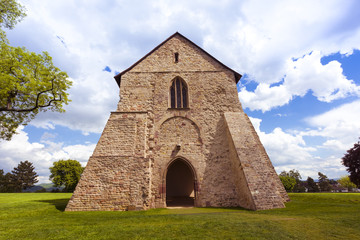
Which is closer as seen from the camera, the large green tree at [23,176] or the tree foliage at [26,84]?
the tree foliage at [26,84]

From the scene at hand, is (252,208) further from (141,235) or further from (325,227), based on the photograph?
(141,235)

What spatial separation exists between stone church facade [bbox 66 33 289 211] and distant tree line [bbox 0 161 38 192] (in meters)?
53.1

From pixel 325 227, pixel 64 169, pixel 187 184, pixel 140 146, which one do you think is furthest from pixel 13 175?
pixel 325 227

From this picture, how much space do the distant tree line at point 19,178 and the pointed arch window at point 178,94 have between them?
5539cm

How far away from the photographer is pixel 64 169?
3488 cm

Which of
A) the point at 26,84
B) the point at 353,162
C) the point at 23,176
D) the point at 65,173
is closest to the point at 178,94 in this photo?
the point at 26,84

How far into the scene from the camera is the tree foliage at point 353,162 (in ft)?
61.3

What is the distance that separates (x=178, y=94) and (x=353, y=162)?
2024 cm

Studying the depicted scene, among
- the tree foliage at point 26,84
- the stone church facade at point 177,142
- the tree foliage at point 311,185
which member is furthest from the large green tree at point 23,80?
the tree foliage at point 311,185

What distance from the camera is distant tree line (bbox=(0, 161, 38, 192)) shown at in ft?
148

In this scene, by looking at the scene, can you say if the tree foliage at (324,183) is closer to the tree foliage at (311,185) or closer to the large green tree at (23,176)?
the tree foliage at (311,185)

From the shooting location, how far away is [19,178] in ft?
156

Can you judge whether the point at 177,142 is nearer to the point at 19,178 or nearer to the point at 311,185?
the point at 311,185

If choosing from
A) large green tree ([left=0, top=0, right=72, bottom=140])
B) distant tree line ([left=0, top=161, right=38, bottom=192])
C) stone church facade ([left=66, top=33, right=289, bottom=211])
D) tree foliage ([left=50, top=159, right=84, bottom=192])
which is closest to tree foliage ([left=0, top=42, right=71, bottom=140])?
large green tree ([left=0, top=0, right=72, bottom=140])
